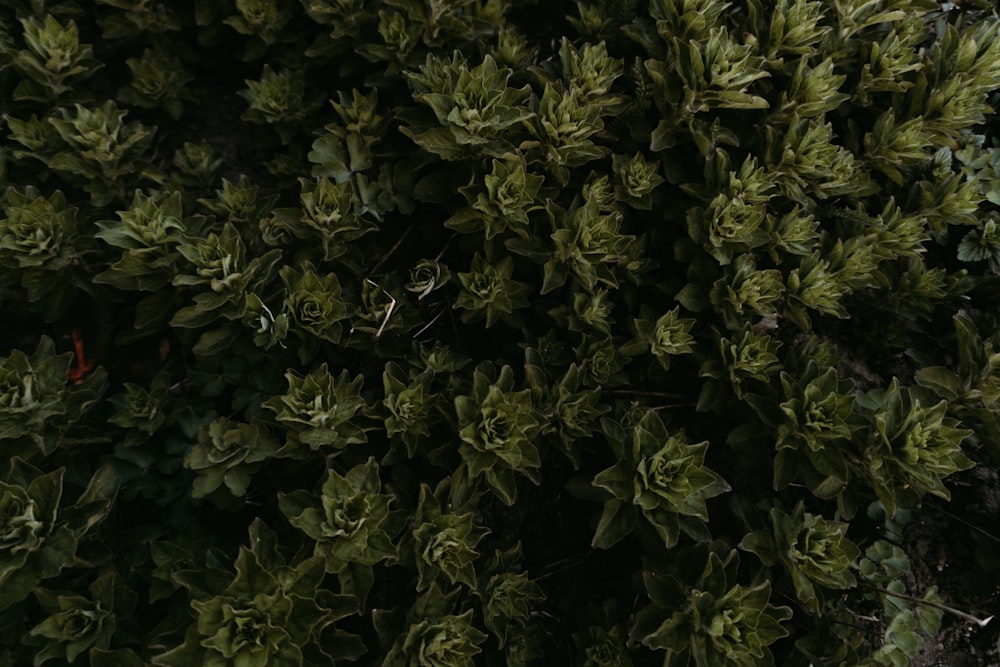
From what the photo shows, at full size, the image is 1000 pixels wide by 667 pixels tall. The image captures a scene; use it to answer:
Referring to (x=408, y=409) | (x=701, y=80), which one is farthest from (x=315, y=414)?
(x=701, y=80)

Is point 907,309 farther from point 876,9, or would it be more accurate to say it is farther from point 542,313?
point 542,313

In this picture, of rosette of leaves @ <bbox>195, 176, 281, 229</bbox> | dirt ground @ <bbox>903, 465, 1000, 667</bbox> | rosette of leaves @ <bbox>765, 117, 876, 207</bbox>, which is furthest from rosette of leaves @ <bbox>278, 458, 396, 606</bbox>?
dirt ground @ <bbox>903, 465, 1000, 667</bbox>

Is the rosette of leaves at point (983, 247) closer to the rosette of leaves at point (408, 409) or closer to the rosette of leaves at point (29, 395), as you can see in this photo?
the rosette of leaves at point (408, 409)

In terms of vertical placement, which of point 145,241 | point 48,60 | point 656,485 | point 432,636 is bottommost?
point 432,636

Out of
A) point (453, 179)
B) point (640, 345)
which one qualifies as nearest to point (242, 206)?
point (453, 179)

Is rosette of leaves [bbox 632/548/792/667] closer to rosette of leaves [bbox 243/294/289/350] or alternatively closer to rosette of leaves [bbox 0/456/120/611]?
rosette of leaves [bbox 243/294/289/350]

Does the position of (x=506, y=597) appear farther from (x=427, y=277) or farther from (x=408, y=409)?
(x=427, y=277)
